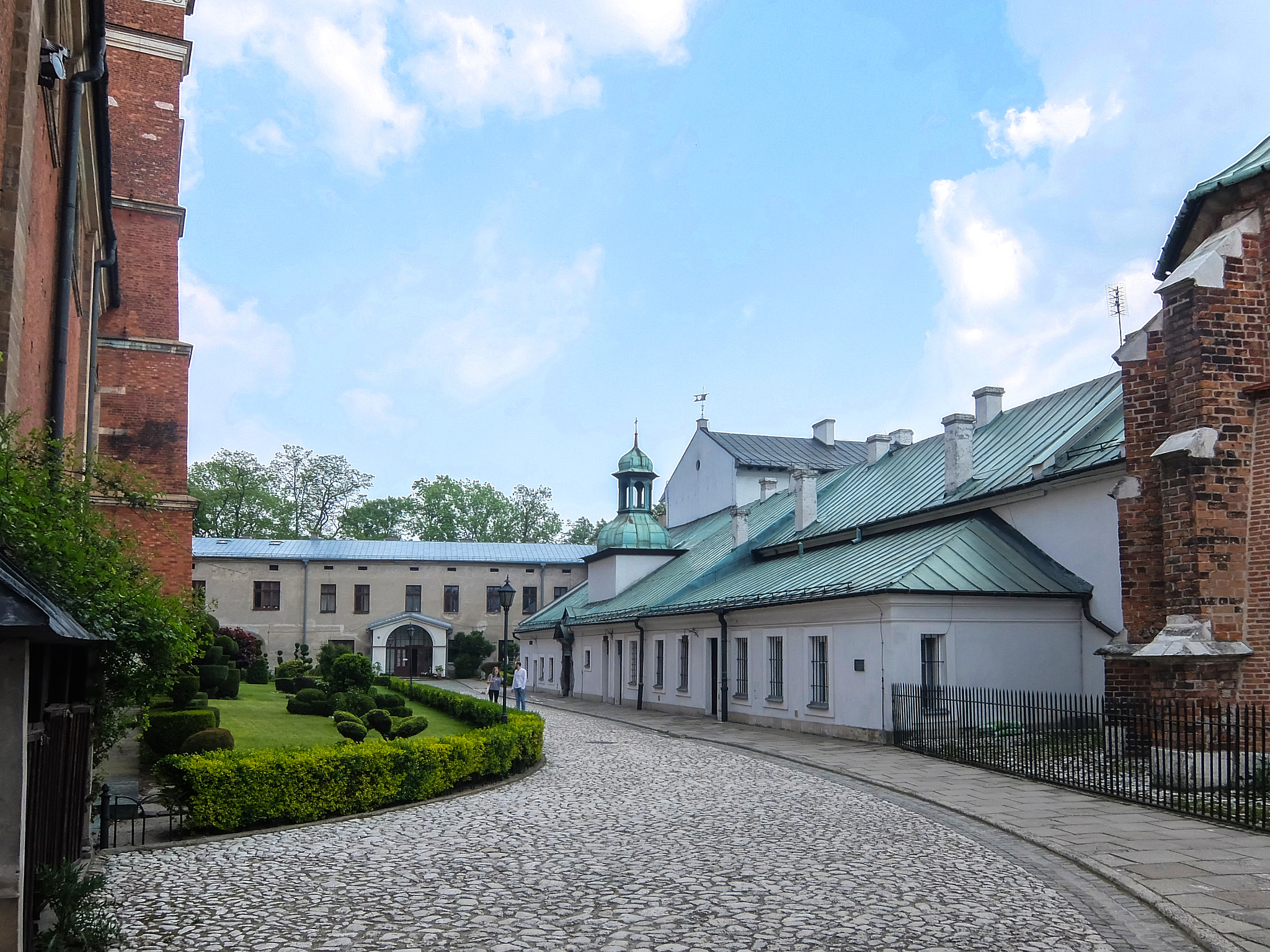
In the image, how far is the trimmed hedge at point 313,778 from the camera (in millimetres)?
11367

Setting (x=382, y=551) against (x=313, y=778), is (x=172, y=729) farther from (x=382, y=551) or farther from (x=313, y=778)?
(x=382, y=551)

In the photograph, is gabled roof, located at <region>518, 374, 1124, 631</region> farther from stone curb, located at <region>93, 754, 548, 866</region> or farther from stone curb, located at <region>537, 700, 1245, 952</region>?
stone curb, located at <region>93, 754, 548, 866</region>

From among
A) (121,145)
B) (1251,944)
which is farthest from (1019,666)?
(121,145)

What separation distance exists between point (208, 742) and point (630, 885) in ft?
25.2

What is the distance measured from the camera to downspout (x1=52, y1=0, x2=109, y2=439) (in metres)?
12.4

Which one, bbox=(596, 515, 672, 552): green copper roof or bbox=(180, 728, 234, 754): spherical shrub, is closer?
bbox=(180, 728, 234, 754): spherical shrub

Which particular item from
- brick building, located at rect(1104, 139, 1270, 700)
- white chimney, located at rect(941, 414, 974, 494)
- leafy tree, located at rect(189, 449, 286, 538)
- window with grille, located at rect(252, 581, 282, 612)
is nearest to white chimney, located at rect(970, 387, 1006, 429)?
white chimney, located at rect(941, 414, 974, 494)

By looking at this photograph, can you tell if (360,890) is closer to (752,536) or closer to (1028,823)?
(1028,823)

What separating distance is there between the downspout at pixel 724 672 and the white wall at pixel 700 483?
16.2m

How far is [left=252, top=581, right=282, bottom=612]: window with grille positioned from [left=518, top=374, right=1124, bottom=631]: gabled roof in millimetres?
25666

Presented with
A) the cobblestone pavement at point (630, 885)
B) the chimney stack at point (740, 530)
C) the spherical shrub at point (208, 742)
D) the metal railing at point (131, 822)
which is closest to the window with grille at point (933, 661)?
the cobblestone pavement at point (630, 885)

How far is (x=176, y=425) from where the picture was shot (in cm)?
2178

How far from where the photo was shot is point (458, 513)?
270ft

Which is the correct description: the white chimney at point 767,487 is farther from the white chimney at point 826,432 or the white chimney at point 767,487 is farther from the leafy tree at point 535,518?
the leafy tree at point 535,518
